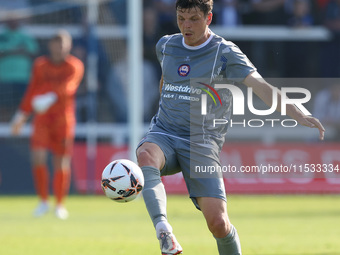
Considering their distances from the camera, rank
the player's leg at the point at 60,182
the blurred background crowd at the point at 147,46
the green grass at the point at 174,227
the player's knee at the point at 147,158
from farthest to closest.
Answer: the blurred background crowd at the point at 147,46, the player's leg at the point at 60,182, the green grass at the point at 174,227, the player's knee at the point at 147,158

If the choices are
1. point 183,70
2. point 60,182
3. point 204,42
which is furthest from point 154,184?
point 60,182

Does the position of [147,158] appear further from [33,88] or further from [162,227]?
[33,88]

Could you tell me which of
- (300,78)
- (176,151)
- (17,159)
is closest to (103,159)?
(17,159)

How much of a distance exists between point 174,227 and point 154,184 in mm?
4609

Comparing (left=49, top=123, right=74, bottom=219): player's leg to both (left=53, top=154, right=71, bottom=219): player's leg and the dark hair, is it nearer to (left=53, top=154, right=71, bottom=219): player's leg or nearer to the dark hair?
(left=53, top=154, right=71, bottom=219): player's leg

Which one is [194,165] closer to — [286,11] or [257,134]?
[257,134]

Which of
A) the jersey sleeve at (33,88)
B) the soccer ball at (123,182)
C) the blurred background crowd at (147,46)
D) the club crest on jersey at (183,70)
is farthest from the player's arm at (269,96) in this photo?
the blurred background crowd at (147,46)

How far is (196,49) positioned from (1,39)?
1064cm

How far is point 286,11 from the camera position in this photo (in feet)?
60.7

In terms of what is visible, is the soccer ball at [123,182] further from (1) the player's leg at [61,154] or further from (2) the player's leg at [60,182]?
(1) the player's leg at [61,154]

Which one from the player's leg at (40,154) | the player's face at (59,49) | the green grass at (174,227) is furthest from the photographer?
the player's leg at (40,154)

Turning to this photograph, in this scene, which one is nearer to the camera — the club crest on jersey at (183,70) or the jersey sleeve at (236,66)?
the jersey sleeve at (236,66)

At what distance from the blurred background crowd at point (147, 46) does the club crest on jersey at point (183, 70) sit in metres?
9.99

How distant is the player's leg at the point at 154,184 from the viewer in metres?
5.82
